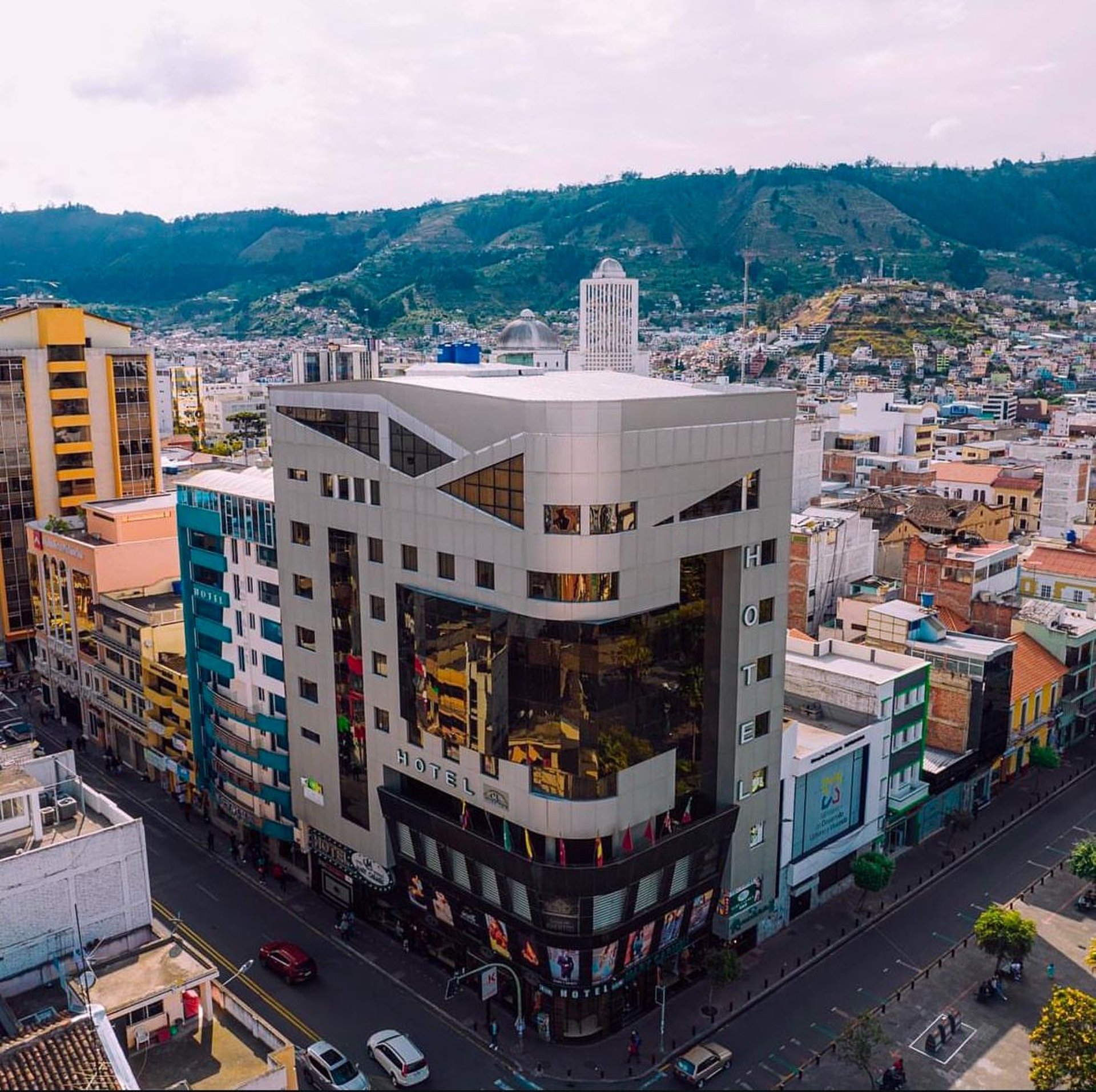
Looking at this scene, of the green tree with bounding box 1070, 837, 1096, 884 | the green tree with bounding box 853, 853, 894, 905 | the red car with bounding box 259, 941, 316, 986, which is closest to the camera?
the red car with bounding box 259, 941, 316, 986

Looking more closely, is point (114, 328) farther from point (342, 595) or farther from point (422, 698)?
point (422, 698)

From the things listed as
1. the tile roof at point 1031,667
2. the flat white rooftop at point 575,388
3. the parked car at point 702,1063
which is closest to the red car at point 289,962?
the parked car at point 702,1063

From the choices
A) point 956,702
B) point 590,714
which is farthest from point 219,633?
point 956,702

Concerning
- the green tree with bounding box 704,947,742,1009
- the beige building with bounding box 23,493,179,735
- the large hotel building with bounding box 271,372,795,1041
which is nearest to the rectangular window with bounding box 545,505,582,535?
the large hotel building with bounding box 271,372,795,1041

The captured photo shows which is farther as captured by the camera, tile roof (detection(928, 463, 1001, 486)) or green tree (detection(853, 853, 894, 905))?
tile roof (detection(928, 463, 1001, 486))

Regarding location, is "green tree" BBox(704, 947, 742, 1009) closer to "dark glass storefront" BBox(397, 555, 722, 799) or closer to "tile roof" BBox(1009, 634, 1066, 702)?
"dark glass storefront" BBox(397, 555, 722, 799)

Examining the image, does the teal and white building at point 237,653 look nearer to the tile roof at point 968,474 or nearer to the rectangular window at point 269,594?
the rectangular window at point 269,594

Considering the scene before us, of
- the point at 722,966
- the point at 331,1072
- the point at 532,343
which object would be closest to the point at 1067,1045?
the point at 722,966
